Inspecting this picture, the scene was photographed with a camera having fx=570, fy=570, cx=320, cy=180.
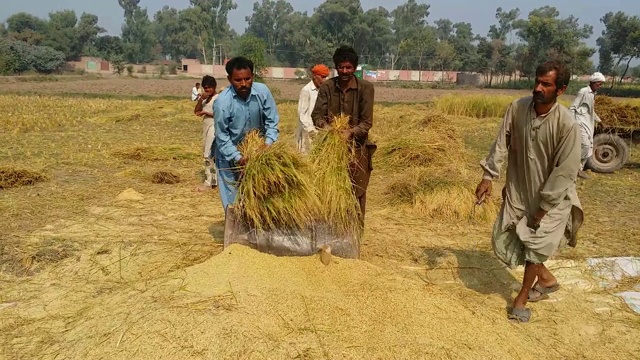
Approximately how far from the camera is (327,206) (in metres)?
3.91

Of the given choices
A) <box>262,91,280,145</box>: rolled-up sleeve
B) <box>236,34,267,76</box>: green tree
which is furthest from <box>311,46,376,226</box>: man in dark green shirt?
<box>236,34,267,76</box>: green tree

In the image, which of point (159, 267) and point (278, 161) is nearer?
point (278, 161)

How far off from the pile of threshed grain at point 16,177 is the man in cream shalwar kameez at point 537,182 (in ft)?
18.5

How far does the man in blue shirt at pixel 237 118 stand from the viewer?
4.11 meters

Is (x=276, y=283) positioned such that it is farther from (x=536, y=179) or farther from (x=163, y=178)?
(x=163, y=178)

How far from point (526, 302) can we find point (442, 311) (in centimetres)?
78

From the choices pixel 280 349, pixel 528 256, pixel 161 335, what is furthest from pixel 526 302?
pixel 161 335

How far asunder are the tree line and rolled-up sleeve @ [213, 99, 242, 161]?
32509 mm

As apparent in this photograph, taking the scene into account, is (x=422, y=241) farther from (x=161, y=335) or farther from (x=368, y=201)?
(x=161, y=335)

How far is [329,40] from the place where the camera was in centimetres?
7281

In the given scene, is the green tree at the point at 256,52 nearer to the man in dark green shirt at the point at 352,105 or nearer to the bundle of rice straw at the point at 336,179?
the man in dark green shirt at the point at 352,105

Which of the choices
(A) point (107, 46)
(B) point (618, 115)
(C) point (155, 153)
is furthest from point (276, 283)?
(A) point (107, 46)

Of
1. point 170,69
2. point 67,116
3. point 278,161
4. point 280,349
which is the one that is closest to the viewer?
point 280,349

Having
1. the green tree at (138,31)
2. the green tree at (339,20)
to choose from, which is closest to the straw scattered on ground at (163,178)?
the green tree at (339,20)
